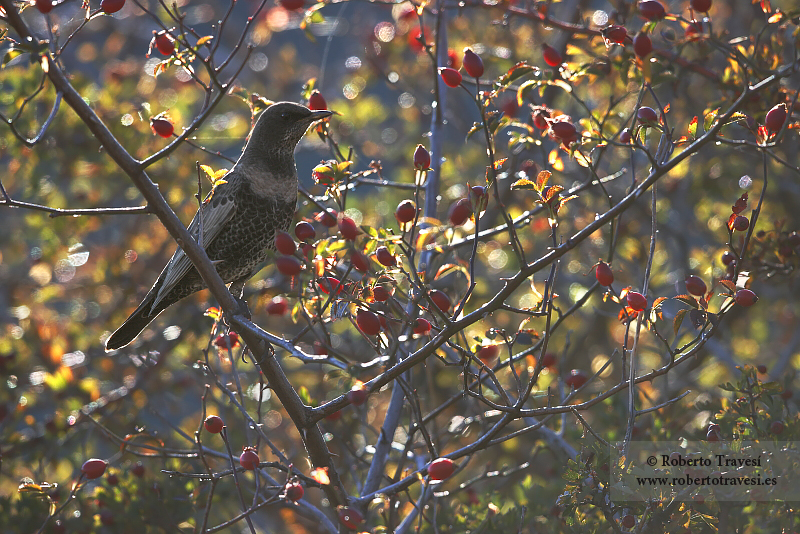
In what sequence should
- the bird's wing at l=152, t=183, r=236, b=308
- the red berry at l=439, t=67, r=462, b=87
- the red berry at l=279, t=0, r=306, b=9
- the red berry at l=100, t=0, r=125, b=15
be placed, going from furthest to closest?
the bird's wing at l=152, t=183, r=236, b=308, the red berry at l=279, t=0, r=306, b=9, the red berry at l=439, t=67, r=462, b=87, the red berry at l=100, t=0, r=125, b=15

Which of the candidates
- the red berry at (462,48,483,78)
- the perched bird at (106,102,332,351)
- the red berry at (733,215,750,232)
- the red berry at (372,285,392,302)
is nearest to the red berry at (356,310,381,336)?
the red berry at (372,285,392,302)

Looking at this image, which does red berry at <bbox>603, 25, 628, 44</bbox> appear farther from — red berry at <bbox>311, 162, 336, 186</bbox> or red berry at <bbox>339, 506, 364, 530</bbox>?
red berry at <bbox>339, 506, 364, 530</bbox>

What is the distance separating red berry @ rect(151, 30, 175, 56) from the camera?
218 centimetres

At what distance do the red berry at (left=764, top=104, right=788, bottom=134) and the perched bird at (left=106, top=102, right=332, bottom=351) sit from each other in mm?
1792

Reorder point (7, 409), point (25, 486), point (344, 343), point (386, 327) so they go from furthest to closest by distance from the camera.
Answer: point (344, 343), point (7, 409), point (25, 486), point (386, 327)

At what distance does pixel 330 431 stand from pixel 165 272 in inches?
40.9

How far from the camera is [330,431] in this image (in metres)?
3.07

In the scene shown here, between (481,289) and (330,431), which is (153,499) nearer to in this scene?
(330,431)

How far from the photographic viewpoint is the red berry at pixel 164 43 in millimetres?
2176

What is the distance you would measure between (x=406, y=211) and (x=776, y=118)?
3.61ft

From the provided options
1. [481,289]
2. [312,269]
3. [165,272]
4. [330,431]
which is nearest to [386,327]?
[312,269]

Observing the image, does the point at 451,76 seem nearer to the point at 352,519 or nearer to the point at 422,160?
the point at 422,160

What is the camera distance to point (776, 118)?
76.2 inches

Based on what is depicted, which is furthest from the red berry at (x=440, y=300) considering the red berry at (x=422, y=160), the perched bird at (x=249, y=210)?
the perched bird at (x=249, y=210)
